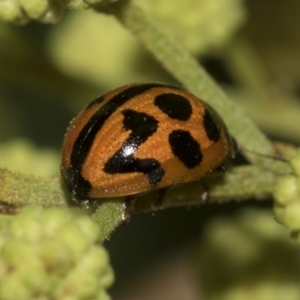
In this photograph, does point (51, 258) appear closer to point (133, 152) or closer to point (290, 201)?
point (133, 152)

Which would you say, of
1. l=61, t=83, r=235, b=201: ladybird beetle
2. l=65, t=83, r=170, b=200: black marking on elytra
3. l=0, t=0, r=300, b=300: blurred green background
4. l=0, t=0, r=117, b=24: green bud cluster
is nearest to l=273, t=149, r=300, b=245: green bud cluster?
l=61, t=83, r=235, b=201: ladybird beetle

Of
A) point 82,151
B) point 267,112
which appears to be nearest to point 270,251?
point 267,112

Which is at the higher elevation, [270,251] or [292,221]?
[292,221]

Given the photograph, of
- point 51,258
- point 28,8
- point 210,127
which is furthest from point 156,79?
point 51,258

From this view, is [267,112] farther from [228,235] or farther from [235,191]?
[235,191]

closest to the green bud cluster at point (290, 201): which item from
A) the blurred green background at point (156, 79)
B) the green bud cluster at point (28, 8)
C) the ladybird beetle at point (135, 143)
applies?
the ladybird beetle at point (135, 143)

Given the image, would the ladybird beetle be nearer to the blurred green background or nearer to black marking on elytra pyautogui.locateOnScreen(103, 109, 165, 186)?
black marking on elytra pyautogui.locateOnScreen(103, 109, 165, 186)
